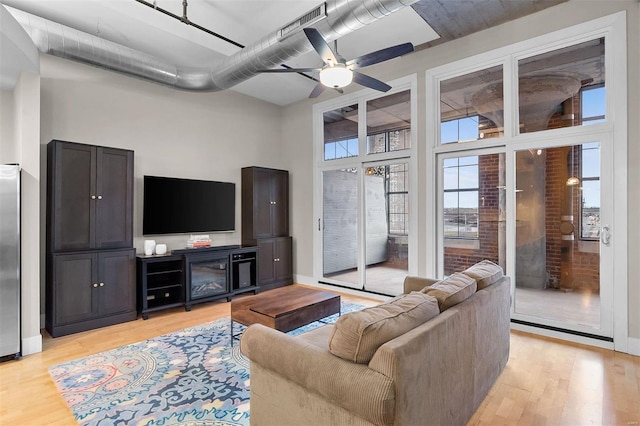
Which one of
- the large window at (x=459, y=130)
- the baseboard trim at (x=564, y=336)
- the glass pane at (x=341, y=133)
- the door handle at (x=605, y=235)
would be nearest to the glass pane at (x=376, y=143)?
the glass pane at (x=341, y=133)

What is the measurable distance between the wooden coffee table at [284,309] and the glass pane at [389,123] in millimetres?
2593

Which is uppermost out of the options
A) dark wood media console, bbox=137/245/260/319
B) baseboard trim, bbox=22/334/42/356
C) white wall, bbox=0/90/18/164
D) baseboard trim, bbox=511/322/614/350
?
white wall, bbox=0/90/18/164

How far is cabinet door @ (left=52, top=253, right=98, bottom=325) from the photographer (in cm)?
356

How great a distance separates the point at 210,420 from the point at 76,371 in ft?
4.95

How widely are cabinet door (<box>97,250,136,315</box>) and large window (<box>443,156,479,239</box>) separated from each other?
13.3 ft

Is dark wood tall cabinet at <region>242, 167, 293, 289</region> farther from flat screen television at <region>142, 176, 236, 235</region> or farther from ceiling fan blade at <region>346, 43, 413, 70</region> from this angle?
ceiling fan blade at <region>346, 43, 413, 70</region>

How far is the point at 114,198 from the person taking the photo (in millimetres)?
4020

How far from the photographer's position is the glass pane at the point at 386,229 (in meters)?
5.11

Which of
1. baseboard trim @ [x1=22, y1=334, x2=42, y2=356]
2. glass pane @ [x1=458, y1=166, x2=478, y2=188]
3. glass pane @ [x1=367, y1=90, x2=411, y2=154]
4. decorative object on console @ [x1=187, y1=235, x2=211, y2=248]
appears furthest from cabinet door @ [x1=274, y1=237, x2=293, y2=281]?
baseboard trim @ [x1=22, y1=334, x2=42, y2=356]

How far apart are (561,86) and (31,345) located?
6005mm

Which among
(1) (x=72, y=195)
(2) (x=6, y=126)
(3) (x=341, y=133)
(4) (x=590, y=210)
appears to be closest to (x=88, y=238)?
(1) (x=72, y=195)

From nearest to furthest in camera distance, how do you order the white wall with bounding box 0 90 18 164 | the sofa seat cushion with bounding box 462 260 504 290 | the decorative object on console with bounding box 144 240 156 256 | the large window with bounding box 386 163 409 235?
the sofa seat cushion with bounding box 462 260 504 290 → the white wall with bounding box 0 90 18 164 → the decorative object on console with bounding box 144 240 156 256 → the large window with bounding box 386 163 409 235

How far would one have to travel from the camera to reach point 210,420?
2.14 metres

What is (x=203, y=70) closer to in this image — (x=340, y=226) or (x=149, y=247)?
(x=149, y=247)
